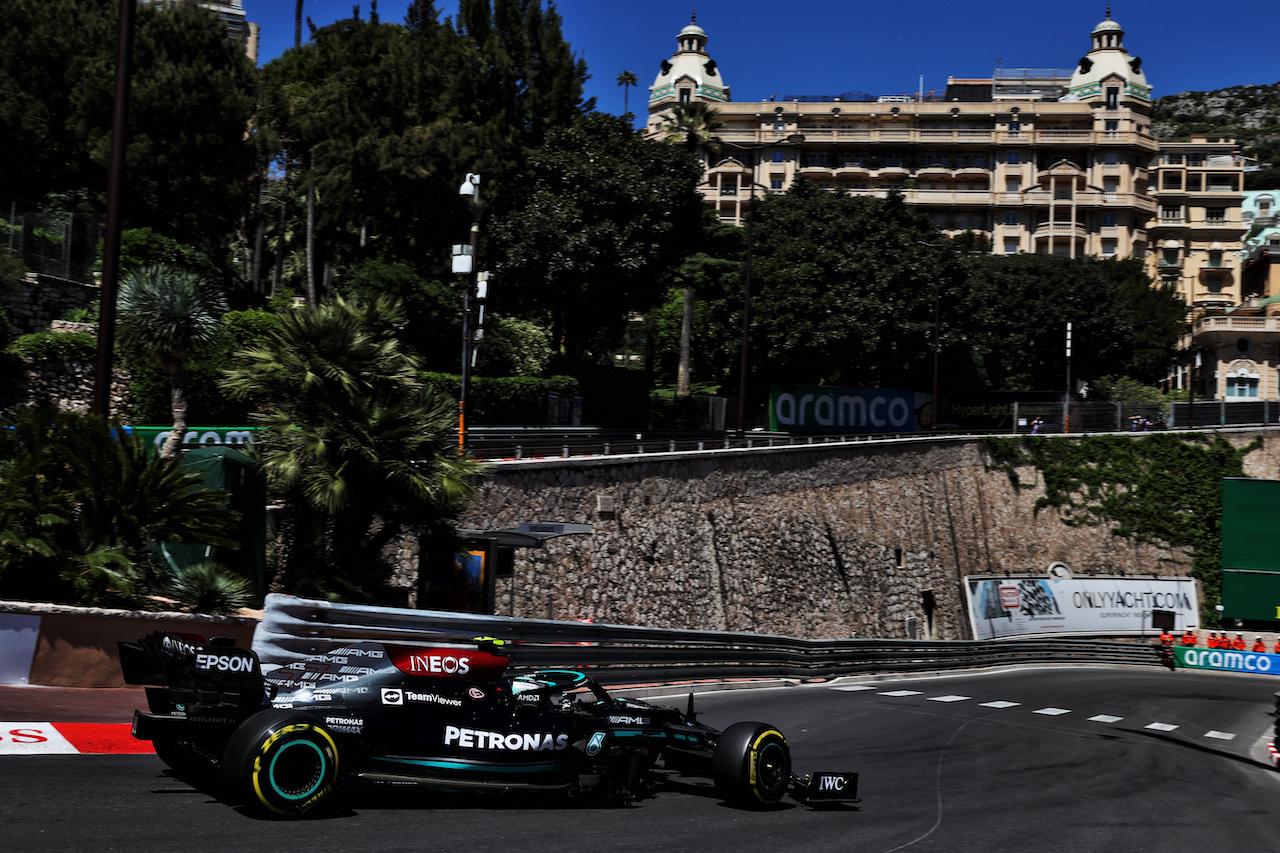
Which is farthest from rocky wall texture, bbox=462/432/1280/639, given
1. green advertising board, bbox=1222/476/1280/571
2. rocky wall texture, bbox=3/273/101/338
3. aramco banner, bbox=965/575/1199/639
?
rocky wall texture, bbox=3/273/101/338

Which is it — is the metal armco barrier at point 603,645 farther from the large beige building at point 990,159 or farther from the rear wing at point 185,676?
the large beige building at point 990,159

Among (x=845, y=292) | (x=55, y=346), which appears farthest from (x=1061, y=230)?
(x=55, y=346)

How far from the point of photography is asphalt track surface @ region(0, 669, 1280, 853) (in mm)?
7188

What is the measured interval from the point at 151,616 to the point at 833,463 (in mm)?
32783

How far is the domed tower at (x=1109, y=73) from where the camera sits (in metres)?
116

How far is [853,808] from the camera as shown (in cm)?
1009

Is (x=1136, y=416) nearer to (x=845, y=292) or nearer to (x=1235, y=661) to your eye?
(x=845, y=292)

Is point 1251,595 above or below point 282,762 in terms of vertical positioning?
below

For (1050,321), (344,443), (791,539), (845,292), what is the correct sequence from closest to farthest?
1. (344,443)
2. (791,539)
3. (845,292)
4. (1050,321)

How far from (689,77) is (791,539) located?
102 metres

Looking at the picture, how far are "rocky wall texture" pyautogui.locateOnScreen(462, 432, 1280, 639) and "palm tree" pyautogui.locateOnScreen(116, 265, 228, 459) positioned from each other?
29.4 ft

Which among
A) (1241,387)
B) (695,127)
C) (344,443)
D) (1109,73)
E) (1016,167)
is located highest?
(1109,73)

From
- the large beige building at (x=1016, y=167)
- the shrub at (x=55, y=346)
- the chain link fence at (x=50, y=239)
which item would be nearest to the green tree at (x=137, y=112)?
the chain link fence at (x=50, y=239)

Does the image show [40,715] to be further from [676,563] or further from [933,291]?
[933,291]
